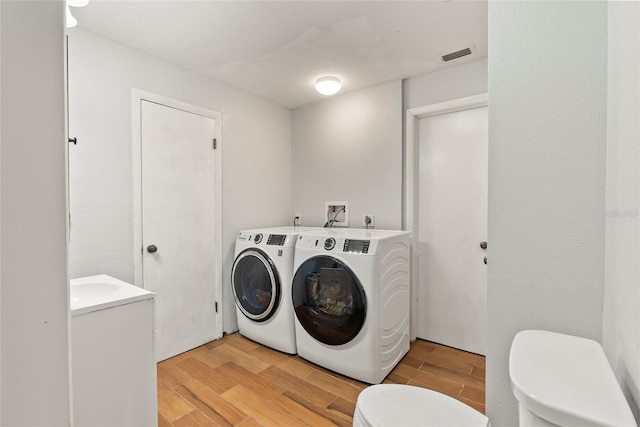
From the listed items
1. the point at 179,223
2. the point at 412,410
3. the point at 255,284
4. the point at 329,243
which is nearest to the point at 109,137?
the point at 179,223

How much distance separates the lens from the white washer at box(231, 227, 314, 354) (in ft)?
7.73

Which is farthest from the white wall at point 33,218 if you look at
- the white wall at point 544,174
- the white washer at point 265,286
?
the white washer at point 265,286

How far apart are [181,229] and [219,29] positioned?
1.46m

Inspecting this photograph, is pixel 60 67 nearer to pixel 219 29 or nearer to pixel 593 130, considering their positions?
pixel 593 130

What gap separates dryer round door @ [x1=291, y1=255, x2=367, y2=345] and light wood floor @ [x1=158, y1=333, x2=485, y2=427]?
1.08 feet

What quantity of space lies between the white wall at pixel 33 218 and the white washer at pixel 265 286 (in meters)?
1.95

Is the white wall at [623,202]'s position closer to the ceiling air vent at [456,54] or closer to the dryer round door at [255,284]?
the ceiling air vent at [456,54]

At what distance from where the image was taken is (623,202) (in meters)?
0.70

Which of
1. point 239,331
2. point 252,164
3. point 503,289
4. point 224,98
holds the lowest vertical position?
point 239,331

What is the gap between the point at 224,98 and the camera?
2.70 meters

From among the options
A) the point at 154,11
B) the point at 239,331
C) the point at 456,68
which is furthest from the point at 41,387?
the point at 456,68

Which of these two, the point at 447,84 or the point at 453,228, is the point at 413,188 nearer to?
the point at 453,228

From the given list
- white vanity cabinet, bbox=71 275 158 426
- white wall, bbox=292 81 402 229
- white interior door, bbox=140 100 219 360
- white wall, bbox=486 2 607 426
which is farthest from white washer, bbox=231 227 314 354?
white wall, bbox=486 2 607 426

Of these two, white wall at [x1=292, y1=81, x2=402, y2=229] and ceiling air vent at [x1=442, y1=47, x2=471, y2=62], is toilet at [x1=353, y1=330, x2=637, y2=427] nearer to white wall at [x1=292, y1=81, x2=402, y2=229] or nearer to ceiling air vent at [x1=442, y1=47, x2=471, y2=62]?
white wall at [x1=292, y1=81, x2=402, y2=229]
